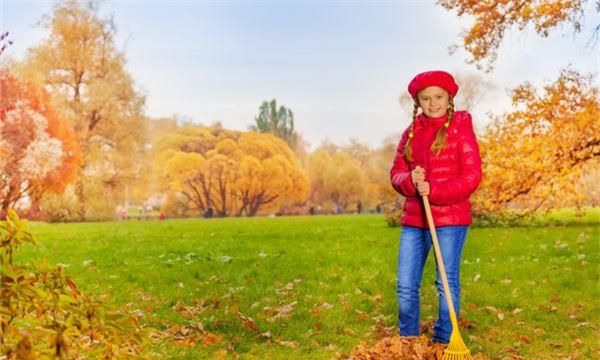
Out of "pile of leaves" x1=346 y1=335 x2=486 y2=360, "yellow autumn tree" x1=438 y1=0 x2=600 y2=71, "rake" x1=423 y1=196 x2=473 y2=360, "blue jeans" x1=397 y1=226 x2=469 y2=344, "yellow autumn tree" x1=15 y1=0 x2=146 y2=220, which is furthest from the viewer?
"yellow autumn tree" x1=15 y1=0 x2=146 y2=220

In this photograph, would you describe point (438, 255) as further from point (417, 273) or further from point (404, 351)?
point (404, 351)

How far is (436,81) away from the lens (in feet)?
15.0

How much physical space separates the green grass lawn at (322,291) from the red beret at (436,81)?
2.18 meters

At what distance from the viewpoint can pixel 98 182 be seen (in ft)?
89.9

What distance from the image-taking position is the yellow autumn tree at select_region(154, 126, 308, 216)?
36.2 metres

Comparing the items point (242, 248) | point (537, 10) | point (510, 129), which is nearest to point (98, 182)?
point (242, 248)

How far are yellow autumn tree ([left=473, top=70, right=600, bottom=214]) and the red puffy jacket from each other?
1002cm

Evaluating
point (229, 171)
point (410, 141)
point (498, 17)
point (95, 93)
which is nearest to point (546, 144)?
point (498, 17)

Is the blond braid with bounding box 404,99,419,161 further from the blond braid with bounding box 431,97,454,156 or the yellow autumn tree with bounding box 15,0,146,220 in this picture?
the yellow autumn tree with bounding box 15,0,146,220

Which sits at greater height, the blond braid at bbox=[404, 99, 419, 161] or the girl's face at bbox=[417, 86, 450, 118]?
the girl's face at bbox=[417, 86, 450, 118]

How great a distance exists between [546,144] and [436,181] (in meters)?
10.5

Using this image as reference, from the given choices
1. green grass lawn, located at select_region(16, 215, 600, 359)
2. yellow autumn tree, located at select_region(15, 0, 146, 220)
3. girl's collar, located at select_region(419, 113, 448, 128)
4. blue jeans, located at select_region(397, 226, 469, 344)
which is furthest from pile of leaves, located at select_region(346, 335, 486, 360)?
yellow autumn tree, located at select_region(15, 0, 146, 220)

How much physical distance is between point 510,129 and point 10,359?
44.2 feet

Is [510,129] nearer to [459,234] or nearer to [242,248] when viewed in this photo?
[242,248]
